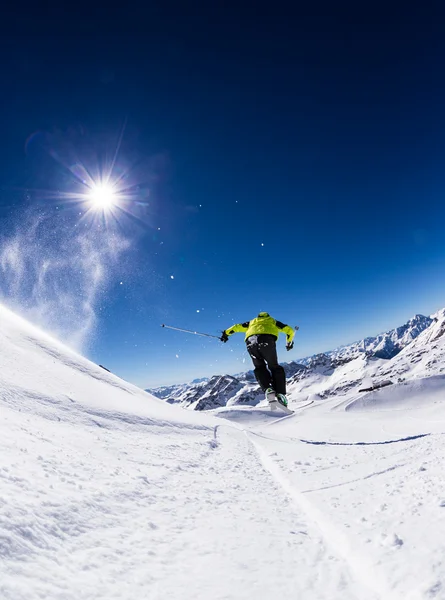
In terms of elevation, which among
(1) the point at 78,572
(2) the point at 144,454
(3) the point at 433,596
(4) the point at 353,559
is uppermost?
(2) the point at 144,454

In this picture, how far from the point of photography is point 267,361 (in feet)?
39.2

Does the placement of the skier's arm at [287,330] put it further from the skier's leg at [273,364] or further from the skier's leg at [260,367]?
the skier's leg at [260,367]

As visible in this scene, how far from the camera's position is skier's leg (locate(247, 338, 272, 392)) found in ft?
39.1

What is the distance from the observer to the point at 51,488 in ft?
9.34

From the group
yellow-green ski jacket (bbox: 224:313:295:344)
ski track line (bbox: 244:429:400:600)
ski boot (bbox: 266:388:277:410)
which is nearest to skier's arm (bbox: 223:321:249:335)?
yellow-green ski jacket (bbox: 224:313:295:344)

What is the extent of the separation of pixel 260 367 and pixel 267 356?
0.58 metres

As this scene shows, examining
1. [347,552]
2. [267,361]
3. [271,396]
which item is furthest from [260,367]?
[347,552]

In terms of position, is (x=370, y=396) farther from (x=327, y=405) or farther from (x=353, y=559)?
(x=353, y=559)

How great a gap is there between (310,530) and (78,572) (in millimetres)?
1869

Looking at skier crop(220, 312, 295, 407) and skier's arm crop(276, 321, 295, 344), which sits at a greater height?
skier's arm crop(276, 321, 295, 344)

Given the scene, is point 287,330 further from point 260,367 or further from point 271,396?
point 271,396

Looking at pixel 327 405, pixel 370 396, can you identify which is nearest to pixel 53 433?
pixel 327 405

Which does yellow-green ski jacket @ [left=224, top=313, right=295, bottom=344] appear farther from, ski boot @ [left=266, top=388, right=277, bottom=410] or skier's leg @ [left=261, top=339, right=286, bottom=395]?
ski boot @ [left=266, top=388, right=277, bottom=410]

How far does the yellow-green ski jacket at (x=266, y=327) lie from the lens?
39.8 ft
